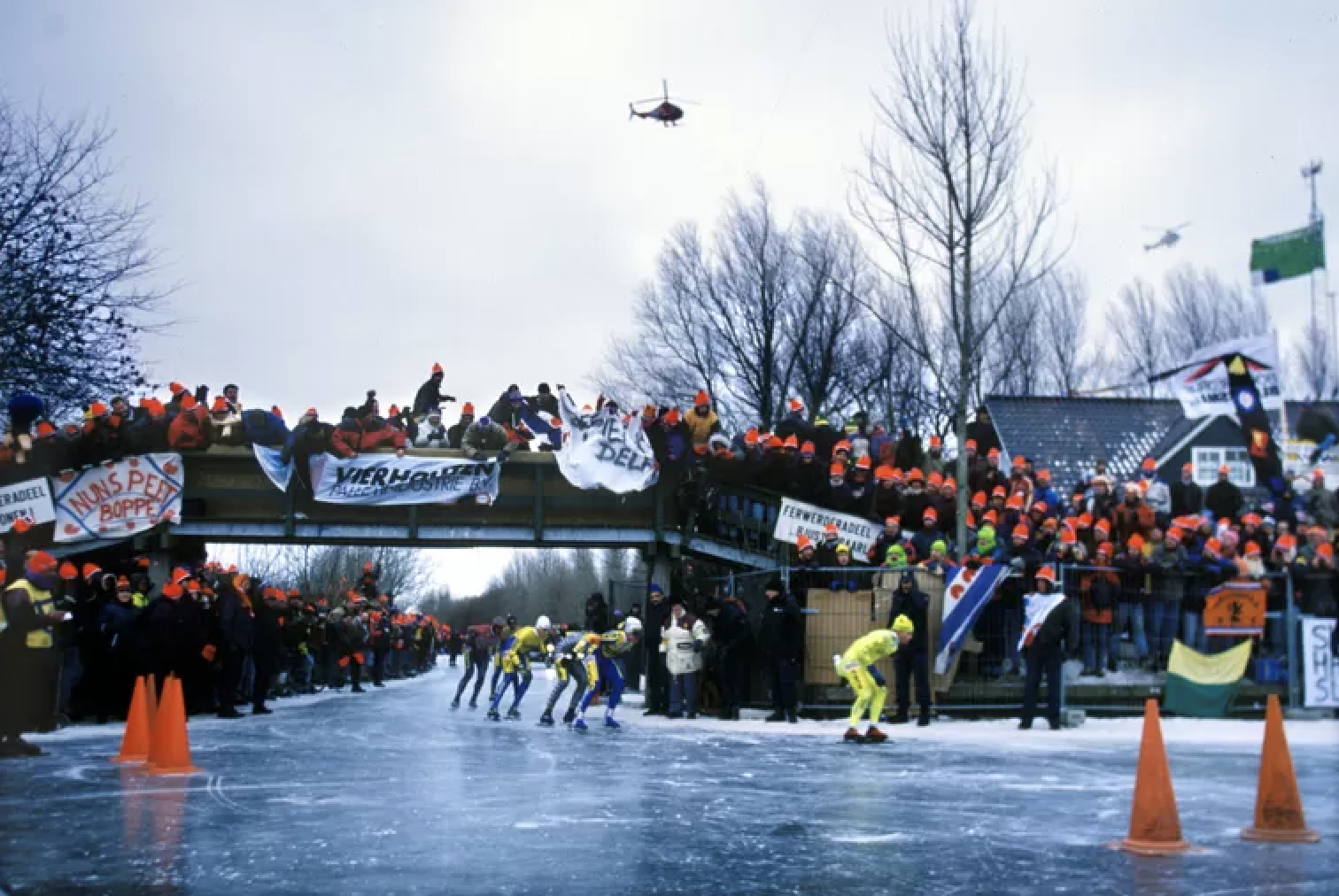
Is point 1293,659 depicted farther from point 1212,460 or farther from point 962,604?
point 1212,460

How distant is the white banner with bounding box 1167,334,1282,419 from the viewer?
54.5ft

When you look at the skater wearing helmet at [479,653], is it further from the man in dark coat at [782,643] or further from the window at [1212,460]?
the window at [1212,460]

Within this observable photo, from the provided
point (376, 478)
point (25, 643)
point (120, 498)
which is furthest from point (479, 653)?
point (25, 643)

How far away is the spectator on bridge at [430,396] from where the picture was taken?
26.6 meters

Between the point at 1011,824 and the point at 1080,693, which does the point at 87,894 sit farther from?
the point at 1080,693

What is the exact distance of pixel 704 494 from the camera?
24750 mm

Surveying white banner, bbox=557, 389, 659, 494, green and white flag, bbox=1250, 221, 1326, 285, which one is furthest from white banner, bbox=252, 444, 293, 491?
green and white flag, bbox=1250, 221, 1326, 285

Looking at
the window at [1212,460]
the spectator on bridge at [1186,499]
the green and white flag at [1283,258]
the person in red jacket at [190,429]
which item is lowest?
the spectator on bridge at [1186,499]

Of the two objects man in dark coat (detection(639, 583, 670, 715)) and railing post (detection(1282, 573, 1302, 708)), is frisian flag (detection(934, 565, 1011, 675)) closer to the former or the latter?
railing post (detection(1282, 573, 1302, 708))

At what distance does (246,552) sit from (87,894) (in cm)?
5869

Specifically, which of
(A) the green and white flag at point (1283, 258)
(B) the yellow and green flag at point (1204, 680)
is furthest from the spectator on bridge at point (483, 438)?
(A) the green and white flag at point (1283, 258)

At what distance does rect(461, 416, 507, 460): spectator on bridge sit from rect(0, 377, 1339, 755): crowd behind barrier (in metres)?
0.04

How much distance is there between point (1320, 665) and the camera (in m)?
19.5

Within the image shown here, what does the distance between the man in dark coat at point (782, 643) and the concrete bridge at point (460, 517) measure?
466cm
